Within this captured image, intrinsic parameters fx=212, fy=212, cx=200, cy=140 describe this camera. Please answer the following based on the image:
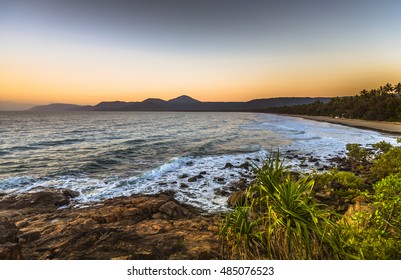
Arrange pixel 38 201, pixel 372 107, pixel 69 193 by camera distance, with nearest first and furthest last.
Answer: pixel 38 201 → pixel 69 193 → pixel 372 107

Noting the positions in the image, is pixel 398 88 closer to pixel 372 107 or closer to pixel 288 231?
pixel 372 107

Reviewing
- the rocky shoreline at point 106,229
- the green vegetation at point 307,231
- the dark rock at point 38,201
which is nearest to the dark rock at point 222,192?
the rocky shoreline at point 106,229

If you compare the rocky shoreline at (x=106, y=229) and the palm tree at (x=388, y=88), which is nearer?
the rocky shoreline at (x=106, y=229)

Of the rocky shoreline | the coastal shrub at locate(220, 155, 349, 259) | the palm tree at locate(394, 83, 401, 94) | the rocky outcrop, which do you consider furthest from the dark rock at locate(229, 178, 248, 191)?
the palm tree at locate(394, 83, 401, 94)

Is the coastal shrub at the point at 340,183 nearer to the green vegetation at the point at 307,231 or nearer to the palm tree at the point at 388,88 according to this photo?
the green vegetation at the point at 307,231

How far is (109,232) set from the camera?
625 cm

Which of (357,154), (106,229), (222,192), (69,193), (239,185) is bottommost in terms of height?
(222,192)

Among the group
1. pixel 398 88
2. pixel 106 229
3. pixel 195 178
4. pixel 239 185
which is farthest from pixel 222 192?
pixel 398 88

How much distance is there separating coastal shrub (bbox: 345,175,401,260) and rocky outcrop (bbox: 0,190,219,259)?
275 centimetres

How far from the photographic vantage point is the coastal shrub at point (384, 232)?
2986mm

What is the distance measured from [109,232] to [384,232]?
20.8 feet

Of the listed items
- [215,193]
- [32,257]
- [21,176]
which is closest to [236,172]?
[215,193]

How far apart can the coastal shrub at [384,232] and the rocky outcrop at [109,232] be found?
2753mm

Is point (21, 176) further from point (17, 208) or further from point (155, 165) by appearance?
point (155, 165)
